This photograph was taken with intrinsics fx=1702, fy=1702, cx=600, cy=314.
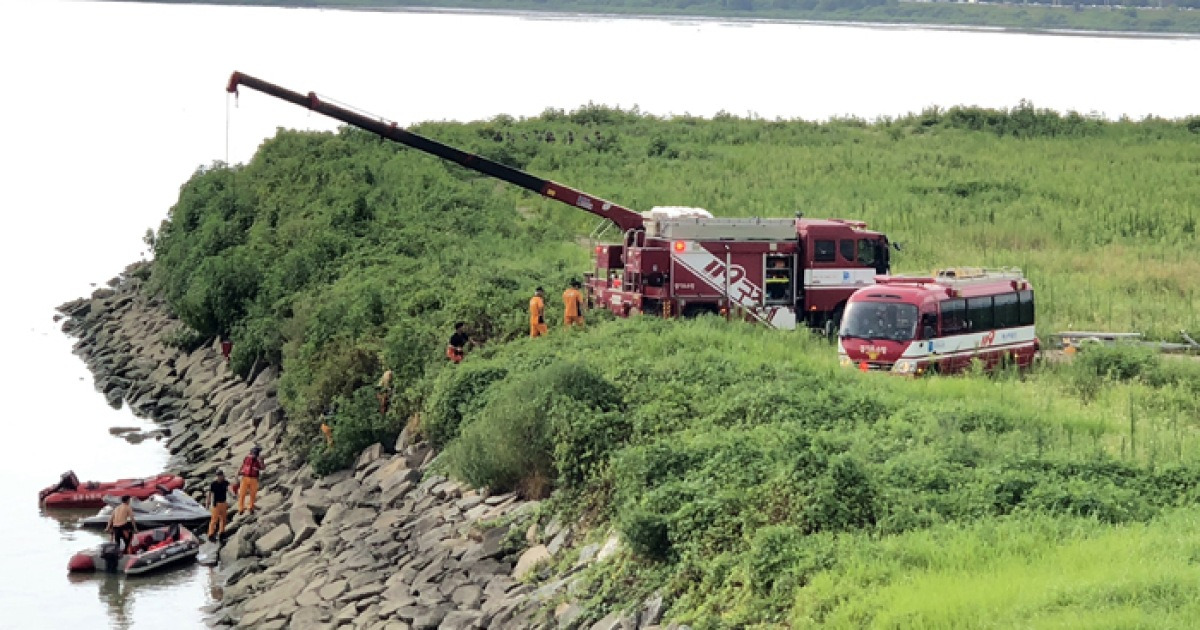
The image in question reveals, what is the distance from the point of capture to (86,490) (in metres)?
35.3

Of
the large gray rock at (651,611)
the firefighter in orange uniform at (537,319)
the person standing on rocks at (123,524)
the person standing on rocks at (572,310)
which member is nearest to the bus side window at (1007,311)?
the person standing on rocks at (572,310)

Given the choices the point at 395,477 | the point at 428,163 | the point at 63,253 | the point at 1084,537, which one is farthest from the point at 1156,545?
the point at 63,253

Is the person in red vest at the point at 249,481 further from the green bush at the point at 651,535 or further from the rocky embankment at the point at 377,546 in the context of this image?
the green bush at the point at 651,535

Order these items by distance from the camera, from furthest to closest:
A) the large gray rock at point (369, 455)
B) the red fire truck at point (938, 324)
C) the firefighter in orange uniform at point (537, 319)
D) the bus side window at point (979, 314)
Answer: the large gray rock at point (369, 455), the firefighter in orange uniform at point (537, 319), the bus side window at point (979, 314), the red fire truck at point (938, 324)

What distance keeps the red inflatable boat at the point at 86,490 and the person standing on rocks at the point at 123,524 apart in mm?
2343

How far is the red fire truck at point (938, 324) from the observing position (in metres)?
28.7

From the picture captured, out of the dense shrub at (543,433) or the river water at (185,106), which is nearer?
the dense shrub at (543,433)

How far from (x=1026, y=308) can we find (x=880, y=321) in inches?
149

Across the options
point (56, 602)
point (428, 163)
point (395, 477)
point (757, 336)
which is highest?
point (428, 163)

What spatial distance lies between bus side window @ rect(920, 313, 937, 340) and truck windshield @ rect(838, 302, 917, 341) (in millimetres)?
133

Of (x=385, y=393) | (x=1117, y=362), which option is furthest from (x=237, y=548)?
(x=1117, y=362)

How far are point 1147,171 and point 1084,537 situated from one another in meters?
46.5

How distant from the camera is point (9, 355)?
53781mm

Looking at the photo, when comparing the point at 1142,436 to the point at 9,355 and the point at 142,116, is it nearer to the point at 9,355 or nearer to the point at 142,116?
the point at 9,355
